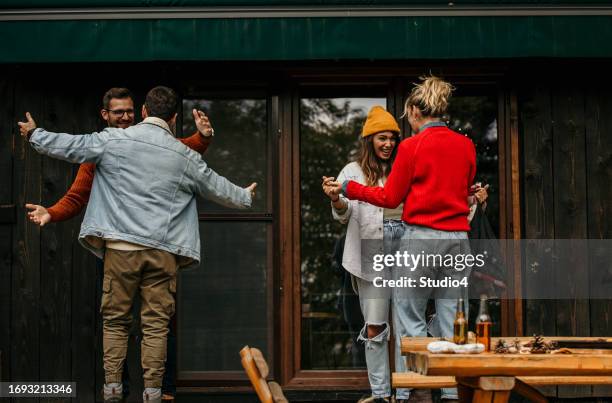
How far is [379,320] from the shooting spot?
222 inches

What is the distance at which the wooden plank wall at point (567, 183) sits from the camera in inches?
245

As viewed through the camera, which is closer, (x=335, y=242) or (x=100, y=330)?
(x=100, y=330)

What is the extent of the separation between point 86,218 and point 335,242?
8.98 ft

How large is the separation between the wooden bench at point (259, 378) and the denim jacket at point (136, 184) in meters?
1.76

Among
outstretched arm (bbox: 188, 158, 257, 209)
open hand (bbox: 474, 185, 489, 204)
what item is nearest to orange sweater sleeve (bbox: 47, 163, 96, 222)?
outstretched arm (bbox: 188, 158, 257, 209)

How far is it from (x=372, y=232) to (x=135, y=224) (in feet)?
5.03

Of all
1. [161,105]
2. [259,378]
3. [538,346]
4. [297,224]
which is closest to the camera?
[259,378]

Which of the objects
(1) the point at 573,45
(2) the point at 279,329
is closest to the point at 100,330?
(2) the point at 279,329

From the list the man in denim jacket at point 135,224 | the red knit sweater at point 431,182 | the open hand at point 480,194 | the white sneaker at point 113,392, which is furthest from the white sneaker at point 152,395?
the open hand at point 480,194

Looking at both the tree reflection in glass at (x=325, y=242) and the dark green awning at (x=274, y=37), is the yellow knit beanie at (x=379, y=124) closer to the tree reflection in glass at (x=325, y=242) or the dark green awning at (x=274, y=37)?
the dark green awning at (x=274, y=37)

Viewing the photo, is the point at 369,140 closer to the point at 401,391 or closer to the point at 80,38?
the point at 401,391

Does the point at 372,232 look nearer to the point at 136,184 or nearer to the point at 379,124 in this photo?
the point at 379,124

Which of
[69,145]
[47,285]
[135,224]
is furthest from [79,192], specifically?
[47,285]

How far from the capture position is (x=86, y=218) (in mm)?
5066
